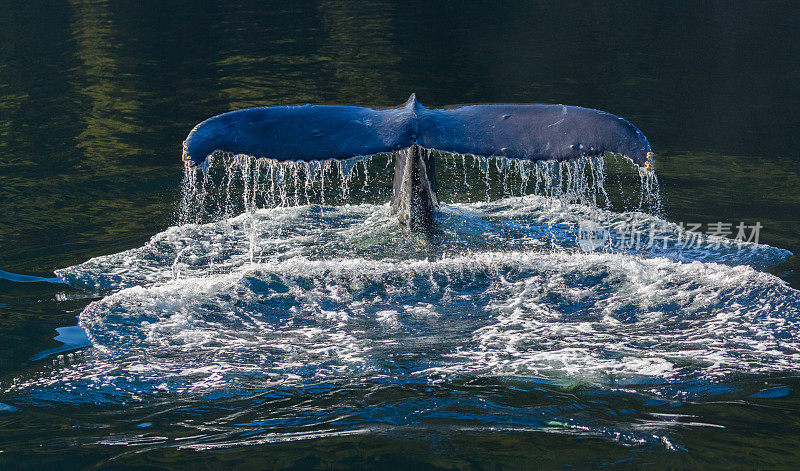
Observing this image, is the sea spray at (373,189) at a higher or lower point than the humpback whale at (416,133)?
lower

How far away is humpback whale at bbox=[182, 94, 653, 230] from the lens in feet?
20.8

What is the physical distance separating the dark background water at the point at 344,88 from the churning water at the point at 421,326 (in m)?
0.36

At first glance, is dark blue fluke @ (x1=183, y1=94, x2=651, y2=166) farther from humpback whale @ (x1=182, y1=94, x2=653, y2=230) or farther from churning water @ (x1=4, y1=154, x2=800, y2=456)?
churning water @ (x1=4, y1=154, x2=800, y2=456)

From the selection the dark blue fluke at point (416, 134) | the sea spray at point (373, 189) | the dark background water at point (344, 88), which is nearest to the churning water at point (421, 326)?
the dark blue fluke at point (416, 134)

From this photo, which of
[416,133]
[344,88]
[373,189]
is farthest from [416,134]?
[344,88]

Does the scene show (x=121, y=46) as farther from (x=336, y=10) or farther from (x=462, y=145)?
(x=462, y=145)

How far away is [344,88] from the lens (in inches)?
658

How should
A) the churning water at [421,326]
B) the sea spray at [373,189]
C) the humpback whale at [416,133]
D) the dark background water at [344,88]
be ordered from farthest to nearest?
the sea spray at [373,189] → the dark background water at [344,88] → the humpback whale at [416,133] → the churning water at [421,326]

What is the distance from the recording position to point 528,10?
2661 centimetres

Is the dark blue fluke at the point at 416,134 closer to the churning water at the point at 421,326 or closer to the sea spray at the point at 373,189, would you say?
the churning water at the point at 421,326

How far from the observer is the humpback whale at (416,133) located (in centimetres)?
633

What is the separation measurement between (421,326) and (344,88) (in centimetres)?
1101

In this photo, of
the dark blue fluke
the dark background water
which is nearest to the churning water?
the dark blue fluke

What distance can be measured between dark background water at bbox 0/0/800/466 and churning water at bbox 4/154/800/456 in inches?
14.3
